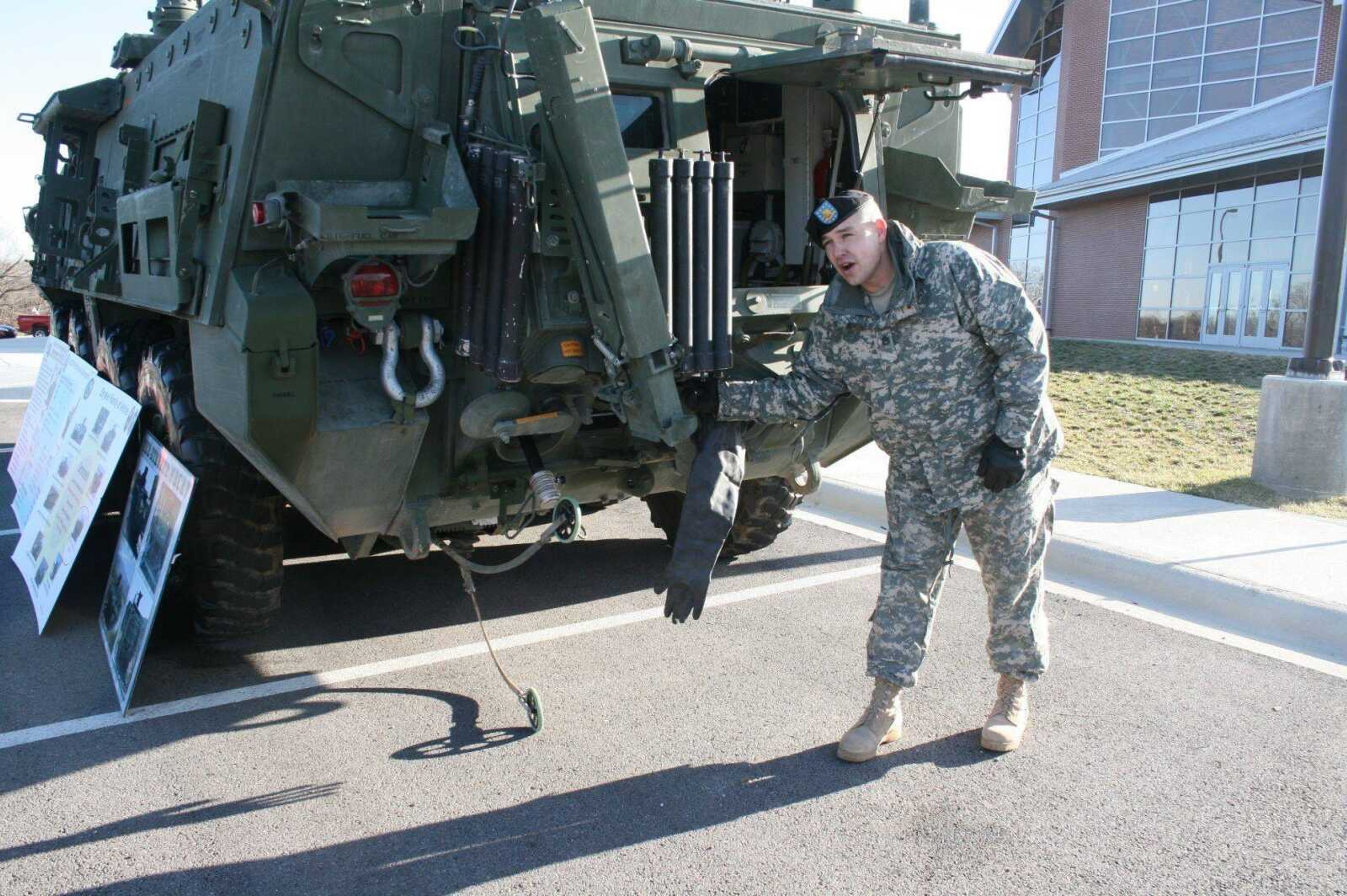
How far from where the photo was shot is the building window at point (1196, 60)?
22547 millimetres

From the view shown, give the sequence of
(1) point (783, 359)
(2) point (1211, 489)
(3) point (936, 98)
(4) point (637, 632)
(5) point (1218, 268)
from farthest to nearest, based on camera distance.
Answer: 1. (5) point (1218, 268)
2. (2) point (1211, 489)
3. (4) point (637, 632)
4. (1) point (783, 359)
5. (3) point (936, 98)

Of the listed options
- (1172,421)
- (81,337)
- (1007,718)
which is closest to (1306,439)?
(1172,421)

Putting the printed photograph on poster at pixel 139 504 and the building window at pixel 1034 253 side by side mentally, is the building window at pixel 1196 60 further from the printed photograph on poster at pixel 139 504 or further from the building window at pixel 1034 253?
the printed photograph on poster at pixel 139 504

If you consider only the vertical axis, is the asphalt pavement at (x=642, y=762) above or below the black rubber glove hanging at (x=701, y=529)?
below

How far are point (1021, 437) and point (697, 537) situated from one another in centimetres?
103

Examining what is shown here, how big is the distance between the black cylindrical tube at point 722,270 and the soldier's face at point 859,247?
19.6 inches

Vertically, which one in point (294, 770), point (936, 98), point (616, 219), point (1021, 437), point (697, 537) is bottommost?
point (294, 770)

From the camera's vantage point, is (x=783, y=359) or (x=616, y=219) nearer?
(x=616, y=219)

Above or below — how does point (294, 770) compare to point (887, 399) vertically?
below

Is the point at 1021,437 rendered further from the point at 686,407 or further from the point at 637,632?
the point at 637,632

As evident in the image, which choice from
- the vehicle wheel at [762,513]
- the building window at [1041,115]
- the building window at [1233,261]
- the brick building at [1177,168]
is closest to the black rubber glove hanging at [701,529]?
the vehicle wheel at [762,513]

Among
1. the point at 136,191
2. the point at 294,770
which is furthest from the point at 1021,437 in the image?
the point at 136,191

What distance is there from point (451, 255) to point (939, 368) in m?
1.59

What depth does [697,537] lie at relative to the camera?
3.47 meters
